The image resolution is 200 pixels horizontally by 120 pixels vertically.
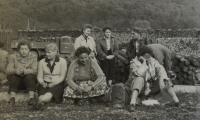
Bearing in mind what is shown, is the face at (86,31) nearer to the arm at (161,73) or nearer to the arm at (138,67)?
the arm at (138,67)

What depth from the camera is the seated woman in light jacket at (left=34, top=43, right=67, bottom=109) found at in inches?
134

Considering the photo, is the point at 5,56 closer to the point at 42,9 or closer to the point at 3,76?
Result: the point at 3,76

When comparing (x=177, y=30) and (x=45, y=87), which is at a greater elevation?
(x=177, y=30)

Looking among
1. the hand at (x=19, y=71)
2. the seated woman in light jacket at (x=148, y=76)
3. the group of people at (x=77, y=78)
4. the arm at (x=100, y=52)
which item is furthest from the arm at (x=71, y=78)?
the arm at (x=100, y=52)

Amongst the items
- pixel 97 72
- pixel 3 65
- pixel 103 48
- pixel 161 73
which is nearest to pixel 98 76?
pixel 97 72

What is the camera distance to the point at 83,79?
3.50 metres

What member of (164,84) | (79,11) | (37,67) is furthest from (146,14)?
(37,67)

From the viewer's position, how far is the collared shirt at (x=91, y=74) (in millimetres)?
3404

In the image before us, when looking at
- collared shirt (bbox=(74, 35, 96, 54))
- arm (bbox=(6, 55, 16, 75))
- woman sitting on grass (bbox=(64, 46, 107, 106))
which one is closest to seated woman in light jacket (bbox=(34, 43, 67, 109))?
woman sitting on grass (bbox=(64, 46, 107, 106))

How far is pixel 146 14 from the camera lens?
5.44 metres

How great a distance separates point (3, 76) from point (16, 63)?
0.48 m

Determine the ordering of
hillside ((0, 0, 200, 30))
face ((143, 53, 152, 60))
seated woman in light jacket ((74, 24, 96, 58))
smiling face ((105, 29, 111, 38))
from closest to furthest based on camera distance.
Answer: face ((143, 53, 152, 60)), seated woman in light jacket ((74, 24, 96, 58)), smiling face ((105, 29, 111, 38)), hillside ((0, 0, 200, 30))

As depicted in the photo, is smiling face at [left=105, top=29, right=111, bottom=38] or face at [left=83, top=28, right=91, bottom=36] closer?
face at [left=83, top=28, right=91, bottom=36]

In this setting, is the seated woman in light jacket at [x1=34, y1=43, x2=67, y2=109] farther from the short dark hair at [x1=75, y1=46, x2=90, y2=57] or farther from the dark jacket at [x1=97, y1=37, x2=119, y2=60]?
the dark jacket at [x1=97, y1=37, x2=119, y2=60]
